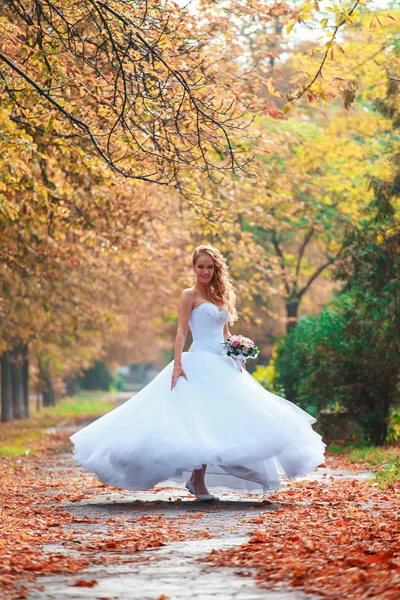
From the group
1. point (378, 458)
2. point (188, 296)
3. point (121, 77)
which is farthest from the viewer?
point (378, 458)

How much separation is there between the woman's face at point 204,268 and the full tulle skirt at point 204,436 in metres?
0.81

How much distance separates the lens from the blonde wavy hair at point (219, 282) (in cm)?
1121

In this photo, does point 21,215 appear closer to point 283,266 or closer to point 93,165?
point 93,165

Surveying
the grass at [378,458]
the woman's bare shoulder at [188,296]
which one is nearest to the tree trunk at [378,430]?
the grass at [378,458]

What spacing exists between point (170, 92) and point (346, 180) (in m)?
18.3

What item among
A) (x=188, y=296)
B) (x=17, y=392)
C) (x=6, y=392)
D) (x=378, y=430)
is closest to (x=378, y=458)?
(x=378, y=430)

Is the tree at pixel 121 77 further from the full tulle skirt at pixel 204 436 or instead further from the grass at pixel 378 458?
the grass at pixel 378 458

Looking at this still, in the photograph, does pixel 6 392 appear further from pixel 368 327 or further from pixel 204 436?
pixel 204 436

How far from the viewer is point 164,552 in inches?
288

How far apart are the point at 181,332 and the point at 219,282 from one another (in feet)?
2.46

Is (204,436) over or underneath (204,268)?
underneath

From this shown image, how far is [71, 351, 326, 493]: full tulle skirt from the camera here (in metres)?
10.3

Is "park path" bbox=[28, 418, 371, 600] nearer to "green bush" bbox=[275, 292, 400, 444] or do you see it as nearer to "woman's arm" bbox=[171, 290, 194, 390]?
"woman's arm" bbox=[171, 290, 194, 390]

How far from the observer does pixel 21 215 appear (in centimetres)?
1852
